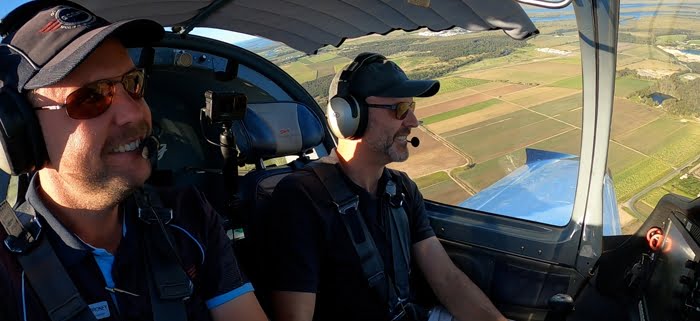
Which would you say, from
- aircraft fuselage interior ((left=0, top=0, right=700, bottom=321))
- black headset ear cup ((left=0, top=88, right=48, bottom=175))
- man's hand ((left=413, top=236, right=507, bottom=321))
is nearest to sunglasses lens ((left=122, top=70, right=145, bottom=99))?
black headset ear cup ((left=0, top=88, right=48, bottom=175))

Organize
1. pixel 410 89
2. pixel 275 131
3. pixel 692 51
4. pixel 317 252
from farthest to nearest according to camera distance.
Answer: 1. pixel 275 131
2. pixel 410 89
3. pixel 317 252
4. pixel 692 51

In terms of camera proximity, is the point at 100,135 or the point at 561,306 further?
the point at 561,306

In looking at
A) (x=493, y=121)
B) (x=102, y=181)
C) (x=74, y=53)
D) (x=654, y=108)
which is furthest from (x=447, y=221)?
(x=74, y=53)

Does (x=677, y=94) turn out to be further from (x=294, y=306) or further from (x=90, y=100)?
(x=90, y=100)

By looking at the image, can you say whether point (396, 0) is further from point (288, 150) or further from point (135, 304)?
point (135, 304)

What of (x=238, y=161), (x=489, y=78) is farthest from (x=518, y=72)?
(x=238, y=161)

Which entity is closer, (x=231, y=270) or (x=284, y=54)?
(x=231, y=270)
